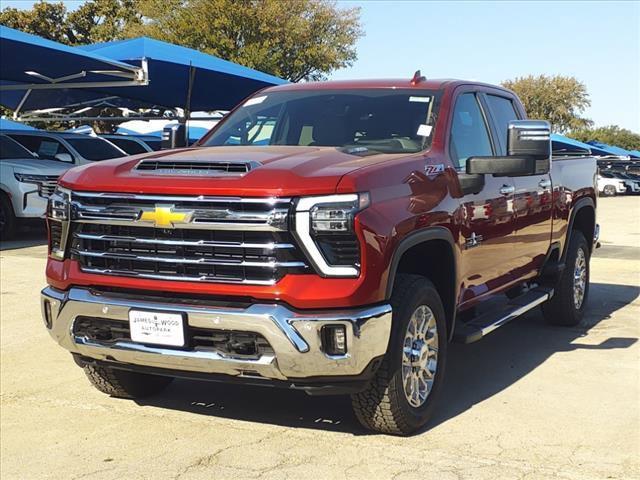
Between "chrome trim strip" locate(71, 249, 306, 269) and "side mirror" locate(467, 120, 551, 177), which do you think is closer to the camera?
"chrome trim strip" locate(71, 249, 306, 269)

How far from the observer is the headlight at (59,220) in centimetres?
446

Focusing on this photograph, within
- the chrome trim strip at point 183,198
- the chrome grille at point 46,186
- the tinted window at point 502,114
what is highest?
the tinted window at point 502,114

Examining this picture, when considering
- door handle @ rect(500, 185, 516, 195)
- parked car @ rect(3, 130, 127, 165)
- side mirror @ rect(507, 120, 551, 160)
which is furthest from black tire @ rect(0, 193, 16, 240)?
side mirror @ rect(507, 120, 551, 160)

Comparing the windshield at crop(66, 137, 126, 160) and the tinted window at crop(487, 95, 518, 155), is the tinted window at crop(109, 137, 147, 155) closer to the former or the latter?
the windshield at crop(66, 137, 126, 160)

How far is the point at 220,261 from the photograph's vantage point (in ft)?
13.2

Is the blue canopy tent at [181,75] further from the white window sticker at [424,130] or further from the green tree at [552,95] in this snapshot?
the green tree at [552,95]

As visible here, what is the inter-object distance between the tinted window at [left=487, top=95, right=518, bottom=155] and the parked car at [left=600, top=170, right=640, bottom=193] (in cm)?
3359

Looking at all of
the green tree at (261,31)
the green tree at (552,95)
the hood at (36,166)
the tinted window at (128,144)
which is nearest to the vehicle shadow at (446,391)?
the hood at (36,166)

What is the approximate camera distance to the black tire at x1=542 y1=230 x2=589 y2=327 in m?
7.15

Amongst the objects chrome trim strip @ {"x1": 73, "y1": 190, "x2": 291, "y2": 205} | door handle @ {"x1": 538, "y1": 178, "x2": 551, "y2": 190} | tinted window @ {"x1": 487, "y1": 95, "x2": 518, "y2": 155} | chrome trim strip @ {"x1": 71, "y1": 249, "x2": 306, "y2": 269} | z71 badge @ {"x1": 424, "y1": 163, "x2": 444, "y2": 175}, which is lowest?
chrome trim strip @ {"x1": 71, "y1": 249, "x2": 306, "y2": 269}

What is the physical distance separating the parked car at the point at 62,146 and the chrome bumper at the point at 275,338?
10907mm

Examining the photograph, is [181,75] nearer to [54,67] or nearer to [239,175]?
[54,67]

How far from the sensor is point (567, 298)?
716 cm

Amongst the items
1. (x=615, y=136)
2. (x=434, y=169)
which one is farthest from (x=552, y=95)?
(x=434, y=169)
